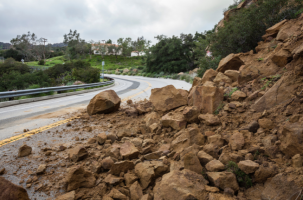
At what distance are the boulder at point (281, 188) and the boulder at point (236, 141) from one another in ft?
2.56

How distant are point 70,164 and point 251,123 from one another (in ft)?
12.1

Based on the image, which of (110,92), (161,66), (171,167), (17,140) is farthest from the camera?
(161,66)

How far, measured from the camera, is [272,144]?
3152 millimetres

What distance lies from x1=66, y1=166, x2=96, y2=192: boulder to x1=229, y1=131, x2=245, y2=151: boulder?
247cm

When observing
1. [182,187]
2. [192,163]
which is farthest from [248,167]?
[182,187]

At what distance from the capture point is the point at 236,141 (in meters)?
3.39

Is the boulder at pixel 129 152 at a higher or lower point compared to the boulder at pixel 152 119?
lower

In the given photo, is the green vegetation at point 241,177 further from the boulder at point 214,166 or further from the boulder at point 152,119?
the boulder at point 152,119

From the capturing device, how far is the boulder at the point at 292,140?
9.05 feet

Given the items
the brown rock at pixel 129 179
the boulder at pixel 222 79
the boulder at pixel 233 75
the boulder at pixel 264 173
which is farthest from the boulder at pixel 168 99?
the boulder at pixel 264 173

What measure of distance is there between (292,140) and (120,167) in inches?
107

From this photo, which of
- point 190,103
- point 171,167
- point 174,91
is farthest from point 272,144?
point 174,91

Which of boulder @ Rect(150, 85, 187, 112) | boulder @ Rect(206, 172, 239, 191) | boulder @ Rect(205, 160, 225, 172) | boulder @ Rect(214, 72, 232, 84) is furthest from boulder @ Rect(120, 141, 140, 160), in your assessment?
boulder @ Rect(214, 72, 232, 84)

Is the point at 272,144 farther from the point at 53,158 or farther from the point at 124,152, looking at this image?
the point at 53,158
